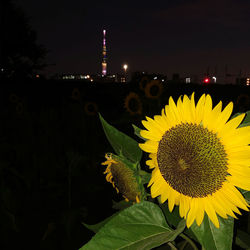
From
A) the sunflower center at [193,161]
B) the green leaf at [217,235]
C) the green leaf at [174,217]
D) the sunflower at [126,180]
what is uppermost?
the sunflower center at [193,161]

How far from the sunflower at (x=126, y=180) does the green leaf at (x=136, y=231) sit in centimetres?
4

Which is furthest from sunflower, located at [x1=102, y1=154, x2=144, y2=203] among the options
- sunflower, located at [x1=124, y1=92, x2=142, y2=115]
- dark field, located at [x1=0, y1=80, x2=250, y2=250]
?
sunflower, located at [x1=124, y1=92, x2=142, y2=115]

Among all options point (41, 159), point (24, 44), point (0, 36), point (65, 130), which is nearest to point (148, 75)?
point (65, 130)

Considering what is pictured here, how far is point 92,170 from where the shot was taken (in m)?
3.27

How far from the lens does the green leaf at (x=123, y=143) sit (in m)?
0.55

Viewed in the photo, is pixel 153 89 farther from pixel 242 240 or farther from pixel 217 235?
pixel 217 235

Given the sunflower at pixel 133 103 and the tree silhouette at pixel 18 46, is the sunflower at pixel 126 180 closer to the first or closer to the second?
the sunflower at pixel 133 103

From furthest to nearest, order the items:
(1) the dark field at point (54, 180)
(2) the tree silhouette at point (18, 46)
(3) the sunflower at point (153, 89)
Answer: (2) the tree silhouette at point (18, 46) < (3) the sunflower at point (153, 89) < (1) the dark field at point (54, 180)

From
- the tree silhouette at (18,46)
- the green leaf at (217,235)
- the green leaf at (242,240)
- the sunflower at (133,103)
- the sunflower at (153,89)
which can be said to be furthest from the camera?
the tree silhouette at (18,46)

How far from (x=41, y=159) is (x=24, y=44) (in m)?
26.5

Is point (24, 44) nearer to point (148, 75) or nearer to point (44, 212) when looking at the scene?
point (148, 75)

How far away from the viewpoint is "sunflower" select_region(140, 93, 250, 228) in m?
0.49

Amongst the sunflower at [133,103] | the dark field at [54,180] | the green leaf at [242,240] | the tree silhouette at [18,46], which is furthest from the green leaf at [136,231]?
the tree silhouette at [18,46]

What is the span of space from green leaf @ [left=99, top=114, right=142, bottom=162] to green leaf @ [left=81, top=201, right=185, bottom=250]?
9 cm
